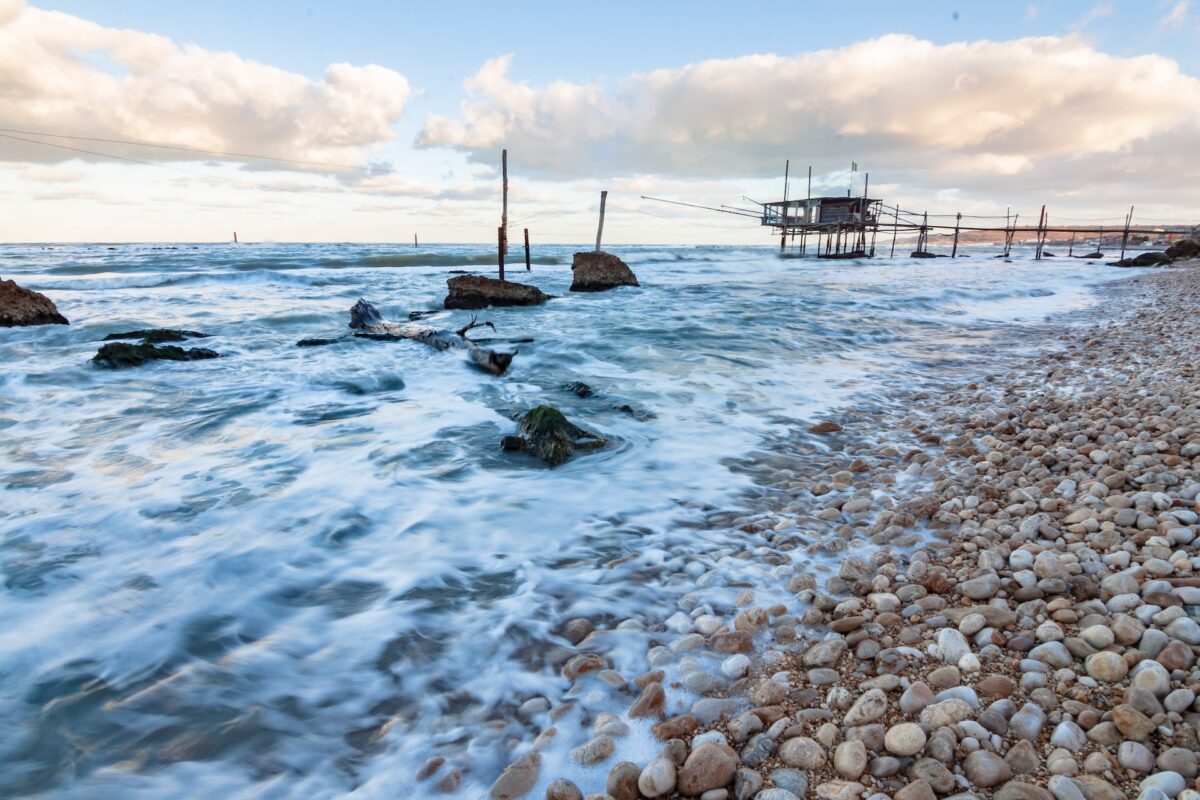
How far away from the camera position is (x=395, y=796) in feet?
6.29

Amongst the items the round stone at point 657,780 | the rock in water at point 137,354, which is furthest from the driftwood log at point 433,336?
the round stone at point 657,780

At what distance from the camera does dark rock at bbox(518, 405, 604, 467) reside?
17.1ft

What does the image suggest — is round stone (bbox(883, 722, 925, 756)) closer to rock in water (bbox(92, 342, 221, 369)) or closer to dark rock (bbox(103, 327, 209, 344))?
rock in water (bbox(92, 342, 221, 369))

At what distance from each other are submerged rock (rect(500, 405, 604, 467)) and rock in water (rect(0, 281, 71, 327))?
13430mm

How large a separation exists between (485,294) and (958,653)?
17.0 metres

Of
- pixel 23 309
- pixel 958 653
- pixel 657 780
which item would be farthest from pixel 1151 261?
pixel 23 309

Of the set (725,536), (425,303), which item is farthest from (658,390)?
(425,303)

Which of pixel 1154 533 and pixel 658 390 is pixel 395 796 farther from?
pixel 658 390

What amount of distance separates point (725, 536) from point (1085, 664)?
1.81m

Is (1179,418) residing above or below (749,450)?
above

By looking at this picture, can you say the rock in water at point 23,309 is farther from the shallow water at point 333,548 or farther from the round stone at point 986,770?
the round stone at point 986,770

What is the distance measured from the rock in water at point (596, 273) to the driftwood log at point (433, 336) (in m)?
10.6

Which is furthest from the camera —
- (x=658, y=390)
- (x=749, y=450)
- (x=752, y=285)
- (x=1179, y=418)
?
(x=752, y=285)

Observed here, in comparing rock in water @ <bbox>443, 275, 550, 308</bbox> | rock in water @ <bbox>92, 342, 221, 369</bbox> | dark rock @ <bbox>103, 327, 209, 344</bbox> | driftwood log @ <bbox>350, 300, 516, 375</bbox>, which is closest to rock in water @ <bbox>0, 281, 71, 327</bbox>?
dark rock @ <bbox>103, 327, 209, 344</bbox>
